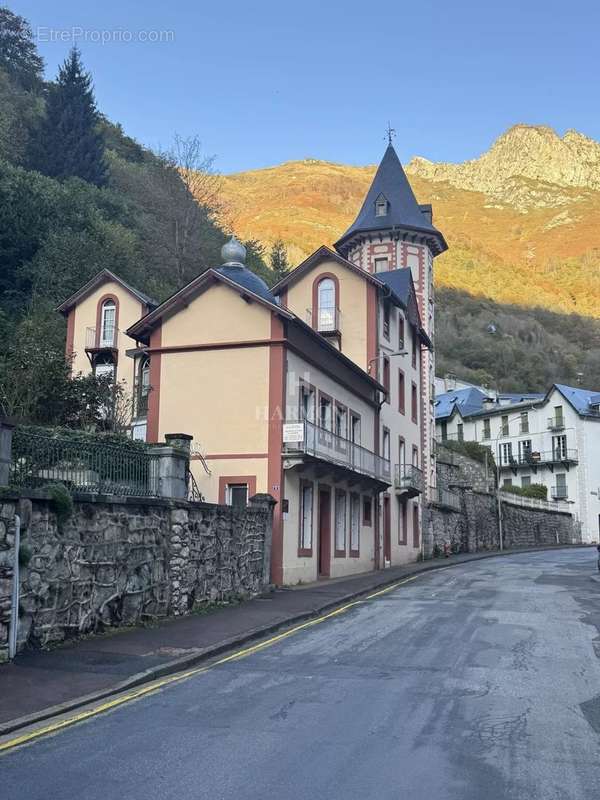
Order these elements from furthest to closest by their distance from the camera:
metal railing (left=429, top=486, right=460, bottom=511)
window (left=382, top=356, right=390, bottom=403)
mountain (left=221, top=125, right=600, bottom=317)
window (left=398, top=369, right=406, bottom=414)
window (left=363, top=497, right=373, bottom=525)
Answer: mountain (left=221, top=125, right=600, bottom=317) → metal railing (left=429, top=486, right=460, bottom=511) → window (left=398, top=369, right=406, bottom=414) → window (left=382, top=356, right=390, bottom=403) → window (left=363, top=497, right=373, bottom=525)

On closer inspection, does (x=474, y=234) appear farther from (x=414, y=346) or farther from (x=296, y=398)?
(x=296, y=398)

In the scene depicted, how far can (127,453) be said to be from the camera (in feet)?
47.6

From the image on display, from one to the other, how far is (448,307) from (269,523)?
104m

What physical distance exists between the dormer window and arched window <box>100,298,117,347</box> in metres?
15.0

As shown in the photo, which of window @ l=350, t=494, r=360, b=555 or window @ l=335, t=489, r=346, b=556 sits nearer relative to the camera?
window @ l=335, t=489, r=346, b=556

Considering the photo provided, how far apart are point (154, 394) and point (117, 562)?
10721mm

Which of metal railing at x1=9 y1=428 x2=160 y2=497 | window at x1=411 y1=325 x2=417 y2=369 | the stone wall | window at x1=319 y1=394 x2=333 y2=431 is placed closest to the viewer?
the stone wall

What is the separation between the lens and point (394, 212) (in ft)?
139

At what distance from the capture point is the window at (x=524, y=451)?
69.5 meters

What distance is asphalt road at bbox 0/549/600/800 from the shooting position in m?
5.89

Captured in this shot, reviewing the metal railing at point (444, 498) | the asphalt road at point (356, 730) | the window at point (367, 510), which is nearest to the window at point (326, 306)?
the window at point (367, 510)

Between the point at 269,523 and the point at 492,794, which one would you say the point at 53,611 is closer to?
the point at 492,794

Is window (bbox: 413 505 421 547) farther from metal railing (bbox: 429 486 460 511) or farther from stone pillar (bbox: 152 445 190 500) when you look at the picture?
stone pillar (bbox: 152 445 190 500)

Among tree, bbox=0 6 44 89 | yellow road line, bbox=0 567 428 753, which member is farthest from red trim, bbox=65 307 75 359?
tree, bbox=0 6 44 89
